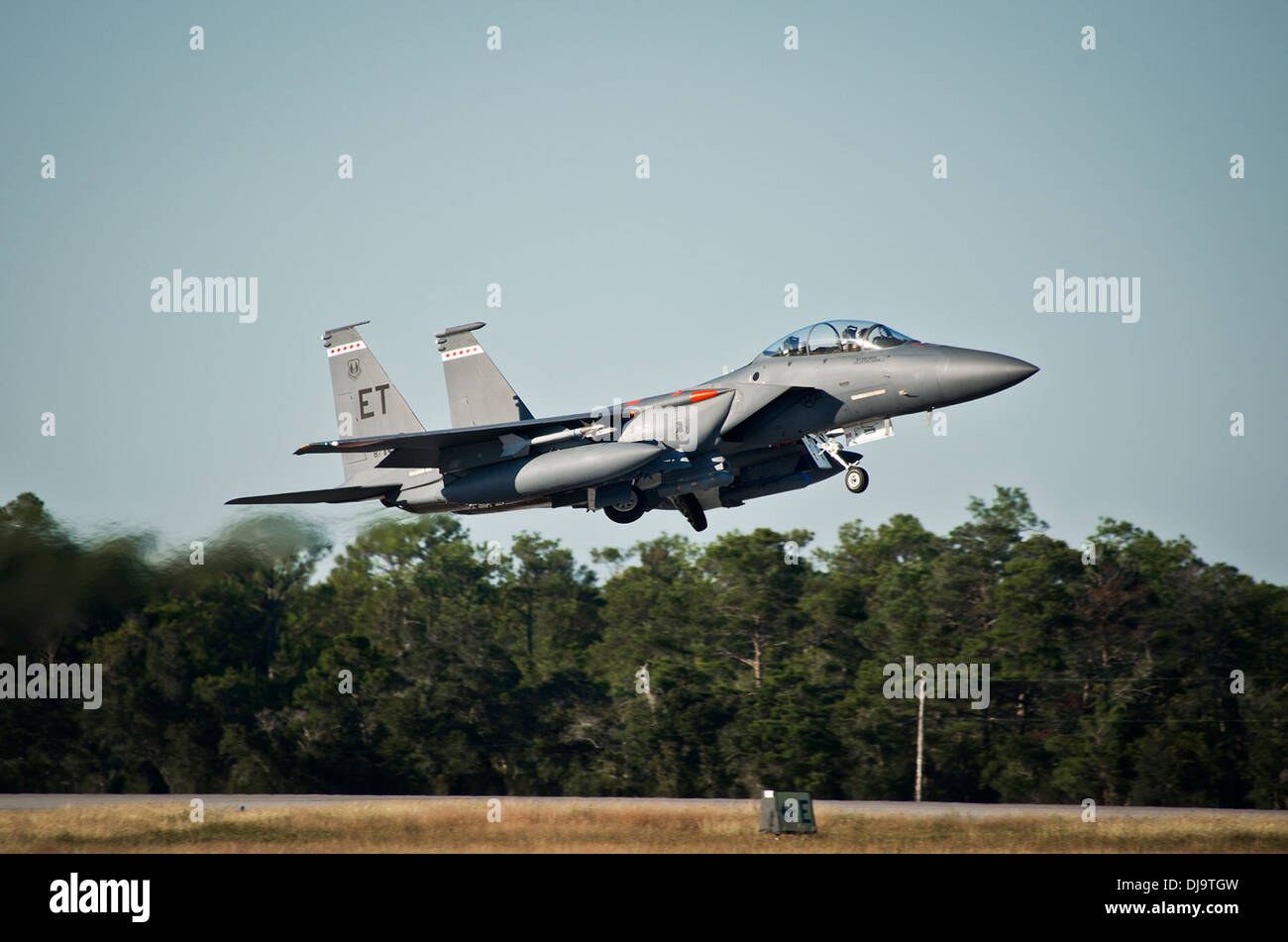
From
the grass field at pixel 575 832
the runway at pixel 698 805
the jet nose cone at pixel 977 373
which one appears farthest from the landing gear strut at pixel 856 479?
the runway at pixel 698 805

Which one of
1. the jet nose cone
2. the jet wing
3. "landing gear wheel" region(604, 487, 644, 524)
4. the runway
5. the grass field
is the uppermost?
the jet nose cone

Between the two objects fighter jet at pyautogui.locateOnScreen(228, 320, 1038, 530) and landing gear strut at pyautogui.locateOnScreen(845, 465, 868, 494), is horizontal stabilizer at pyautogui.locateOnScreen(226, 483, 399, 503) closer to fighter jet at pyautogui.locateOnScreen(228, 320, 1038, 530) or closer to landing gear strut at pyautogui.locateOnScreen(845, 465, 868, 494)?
fighter jet at pyautogui.locateOnScreen(228, 320, 1038, 530)

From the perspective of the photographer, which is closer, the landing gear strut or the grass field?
the landing gear strut

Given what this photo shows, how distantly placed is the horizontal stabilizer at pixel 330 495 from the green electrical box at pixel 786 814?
7.46 meters

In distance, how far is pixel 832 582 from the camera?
4419 cm

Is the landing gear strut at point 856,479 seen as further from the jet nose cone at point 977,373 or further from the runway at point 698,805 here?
the runway at point 698,805

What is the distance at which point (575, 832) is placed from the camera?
21.1 metres

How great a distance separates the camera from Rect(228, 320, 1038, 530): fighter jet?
1806cm

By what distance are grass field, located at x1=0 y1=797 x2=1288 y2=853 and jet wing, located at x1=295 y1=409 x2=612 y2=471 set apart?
5.49 meters

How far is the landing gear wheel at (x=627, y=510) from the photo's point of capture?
1967 centimetres

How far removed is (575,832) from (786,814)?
328 cm

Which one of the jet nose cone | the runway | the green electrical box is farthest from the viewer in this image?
the runway

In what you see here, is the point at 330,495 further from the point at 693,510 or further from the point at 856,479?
the point at 856,479

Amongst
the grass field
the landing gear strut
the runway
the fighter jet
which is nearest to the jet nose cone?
the fighter jet
